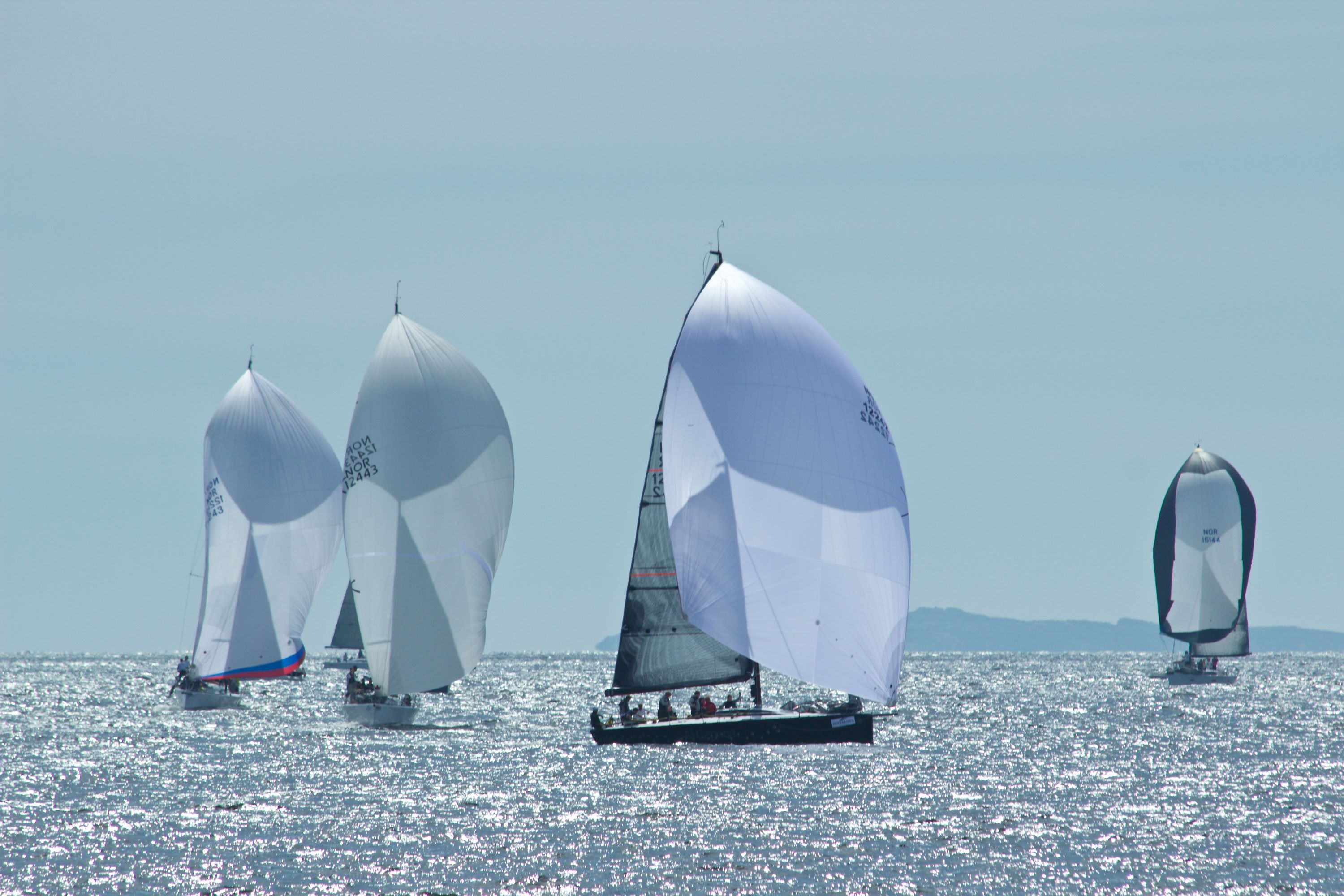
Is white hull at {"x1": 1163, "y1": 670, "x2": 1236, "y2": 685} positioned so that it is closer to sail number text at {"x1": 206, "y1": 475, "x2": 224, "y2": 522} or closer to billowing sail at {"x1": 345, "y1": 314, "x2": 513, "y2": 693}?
sail number text at {"x1": 206, "y1": 475, "x2": 224, "y2": 522}

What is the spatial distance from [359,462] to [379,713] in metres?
7.88

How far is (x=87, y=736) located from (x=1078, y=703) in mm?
45777

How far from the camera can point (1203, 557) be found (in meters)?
90.6

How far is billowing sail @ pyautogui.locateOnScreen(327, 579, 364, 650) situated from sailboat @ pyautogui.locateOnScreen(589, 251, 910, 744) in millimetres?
50789

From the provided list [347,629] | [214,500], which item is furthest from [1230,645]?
[214,500]

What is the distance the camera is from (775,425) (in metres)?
36.7

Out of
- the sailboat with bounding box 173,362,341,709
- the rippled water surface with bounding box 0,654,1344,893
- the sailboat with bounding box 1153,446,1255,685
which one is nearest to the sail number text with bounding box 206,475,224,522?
the sailboat with bounding box 173,362,341,709

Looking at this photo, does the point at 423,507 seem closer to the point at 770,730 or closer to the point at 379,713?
the point at 379,713

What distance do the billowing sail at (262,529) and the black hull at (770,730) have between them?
73.0 ft

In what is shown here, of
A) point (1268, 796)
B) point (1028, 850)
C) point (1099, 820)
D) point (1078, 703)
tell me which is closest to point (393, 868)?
point (1028, 850)

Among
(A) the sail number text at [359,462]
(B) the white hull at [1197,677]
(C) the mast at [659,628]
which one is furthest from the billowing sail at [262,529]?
(B) the white hull at [1197,677]

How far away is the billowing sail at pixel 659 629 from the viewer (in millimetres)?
38656

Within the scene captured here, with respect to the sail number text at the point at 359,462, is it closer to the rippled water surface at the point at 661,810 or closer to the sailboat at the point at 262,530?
the rippled water surface at the point at 661,810

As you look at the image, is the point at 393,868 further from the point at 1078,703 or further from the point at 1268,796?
the point at 1078,703
